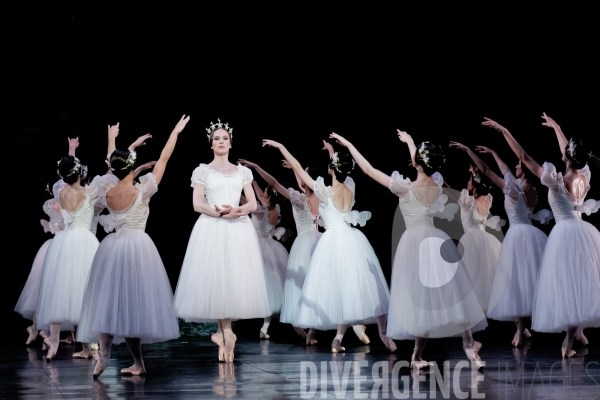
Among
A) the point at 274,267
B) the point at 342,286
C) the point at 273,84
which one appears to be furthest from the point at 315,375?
the point at 273,84

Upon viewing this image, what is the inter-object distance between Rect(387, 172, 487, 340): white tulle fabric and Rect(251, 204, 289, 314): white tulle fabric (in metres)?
2.58

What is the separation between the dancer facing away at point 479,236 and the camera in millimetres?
6852

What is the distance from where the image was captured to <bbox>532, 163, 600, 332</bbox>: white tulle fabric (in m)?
4.93

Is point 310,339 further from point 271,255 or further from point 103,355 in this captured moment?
point 103,355

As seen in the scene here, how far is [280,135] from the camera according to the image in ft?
25.8

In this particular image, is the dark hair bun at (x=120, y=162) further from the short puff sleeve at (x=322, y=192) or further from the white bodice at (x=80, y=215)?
→ the short puff sleeve at (x=322, y=192)

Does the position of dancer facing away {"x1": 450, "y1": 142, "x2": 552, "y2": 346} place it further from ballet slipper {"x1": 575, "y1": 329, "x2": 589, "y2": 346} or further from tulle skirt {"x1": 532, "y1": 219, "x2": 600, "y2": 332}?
tulle skirt {"x1": 532, "y1": 219, "x2": 600, "y2": 332}

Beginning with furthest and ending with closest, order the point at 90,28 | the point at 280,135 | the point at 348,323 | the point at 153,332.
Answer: the point at 280,135 → the point at 90,28 → the point at 348,323 → the point at 153,332

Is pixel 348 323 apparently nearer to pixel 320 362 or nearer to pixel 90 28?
pixel 320 362

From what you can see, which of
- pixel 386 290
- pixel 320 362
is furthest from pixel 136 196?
pixel 386 290

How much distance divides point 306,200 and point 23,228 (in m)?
3.15

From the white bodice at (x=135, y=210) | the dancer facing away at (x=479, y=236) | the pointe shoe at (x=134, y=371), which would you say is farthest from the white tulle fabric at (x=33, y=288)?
the dancer facing away at (x=479, y=236)

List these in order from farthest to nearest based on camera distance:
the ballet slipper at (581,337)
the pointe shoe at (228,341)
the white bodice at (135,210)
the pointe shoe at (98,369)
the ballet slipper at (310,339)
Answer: the ballet slipper at (310,339)
the ballet slipper at (581,337)
the pointe shoe at (228,341)
the white bodice at (135,210)
the pointe shoe at (98,369)

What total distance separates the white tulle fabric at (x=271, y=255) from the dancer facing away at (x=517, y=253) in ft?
6.35
